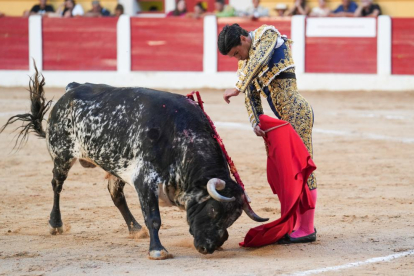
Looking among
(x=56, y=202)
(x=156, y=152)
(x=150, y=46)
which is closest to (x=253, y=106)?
(x=156, y=152)

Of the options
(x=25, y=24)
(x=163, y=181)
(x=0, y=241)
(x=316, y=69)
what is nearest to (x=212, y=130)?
(x=163, y=181)

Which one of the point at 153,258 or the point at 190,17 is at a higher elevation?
the point at 190,17

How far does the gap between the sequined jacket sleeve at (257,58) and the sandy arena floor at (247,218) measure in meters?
0.80

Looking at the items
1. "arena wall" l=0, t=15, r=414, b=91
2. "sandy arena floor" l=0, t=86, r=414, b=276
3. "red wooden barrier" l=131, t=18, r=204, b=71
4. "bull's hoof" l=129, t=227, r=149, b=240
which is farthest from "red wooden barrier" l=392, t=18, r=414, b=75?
"bull's hoof" l=129, t=227, r=149, b=240

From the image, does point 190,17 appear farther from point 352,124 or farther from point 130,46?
point 352,124

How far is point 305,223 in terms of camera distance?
385cm

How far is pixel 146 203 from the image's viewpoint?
3.58m

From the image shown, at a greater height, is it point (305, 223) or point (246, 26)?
point (246, 26)

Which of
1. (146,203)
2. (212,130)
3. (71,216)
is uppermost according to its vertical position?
(212,130)

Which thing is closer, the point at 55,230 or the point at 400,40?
the point at 55,230

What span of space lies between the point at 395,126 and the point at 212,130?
194 inches

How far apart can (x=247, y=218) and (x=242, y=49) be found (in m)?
1.25

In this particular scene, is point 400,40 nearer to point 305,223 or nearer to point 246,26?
point 246,26

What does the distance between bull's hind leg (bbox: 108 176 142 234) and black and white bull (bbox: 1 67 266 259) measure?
1cm
